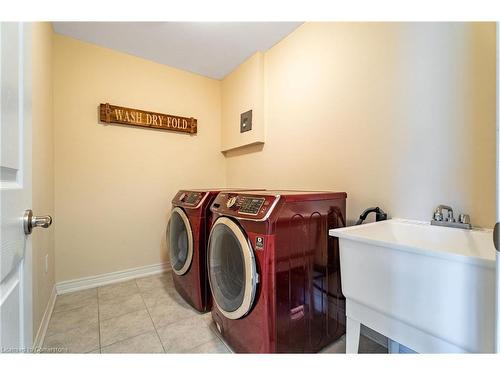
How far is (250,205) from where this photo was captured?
1146 mm

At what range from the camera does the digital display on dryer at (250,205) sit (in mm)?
1097

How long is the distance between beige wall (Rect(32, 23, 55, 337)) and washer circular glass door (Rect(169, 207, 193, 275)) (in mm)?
841

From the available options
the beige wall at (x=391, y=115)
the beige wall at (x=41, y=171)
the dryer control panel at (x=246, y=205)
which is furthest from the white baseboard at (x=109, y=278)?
the beige wall at (x=391, y=115)

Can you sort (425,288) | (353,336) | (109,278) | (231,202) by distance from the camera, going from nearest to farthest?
(425,288) → (353,336) → (231,202) → (109,278)

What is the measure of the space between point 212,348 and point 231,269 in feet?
1.61

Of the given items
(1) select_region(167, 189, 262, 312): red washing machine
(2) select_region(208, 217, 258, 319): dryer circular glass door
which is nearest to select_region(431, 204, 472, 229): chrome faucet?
(2) select_region(208, 217, 258, 319): dryer circular glass door

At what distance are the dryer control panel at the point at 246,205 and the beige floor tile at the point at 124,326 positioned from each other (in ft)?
3.20

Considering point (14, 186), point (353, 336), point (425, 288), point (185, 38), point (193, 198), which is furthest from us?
point (185, 38)

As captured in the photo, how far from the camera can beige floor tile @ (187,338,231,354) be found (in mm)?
1262

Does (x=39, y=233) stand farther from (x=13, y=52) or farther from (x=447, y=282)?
(x=447, y=282)

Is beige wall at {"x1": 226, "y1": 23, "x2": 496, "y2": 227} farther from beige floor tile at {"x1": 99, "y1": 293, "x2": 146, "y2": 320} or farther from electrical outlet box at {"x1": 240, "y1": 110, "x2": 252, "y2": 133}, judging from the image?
beige floor tile at {"x1": 99, "y1": 293, "x2": 146, "y2": 320}

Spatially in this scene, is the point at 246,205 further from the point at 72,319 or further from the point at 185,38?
the point at 185,38

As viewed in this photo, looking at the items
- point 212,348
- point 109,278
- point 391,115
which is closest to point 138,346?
point 212,348

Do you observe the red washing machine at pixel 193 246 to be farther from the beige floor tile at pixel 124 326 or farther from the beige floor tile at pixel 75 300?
the beige floor tile at pixel 75 300
